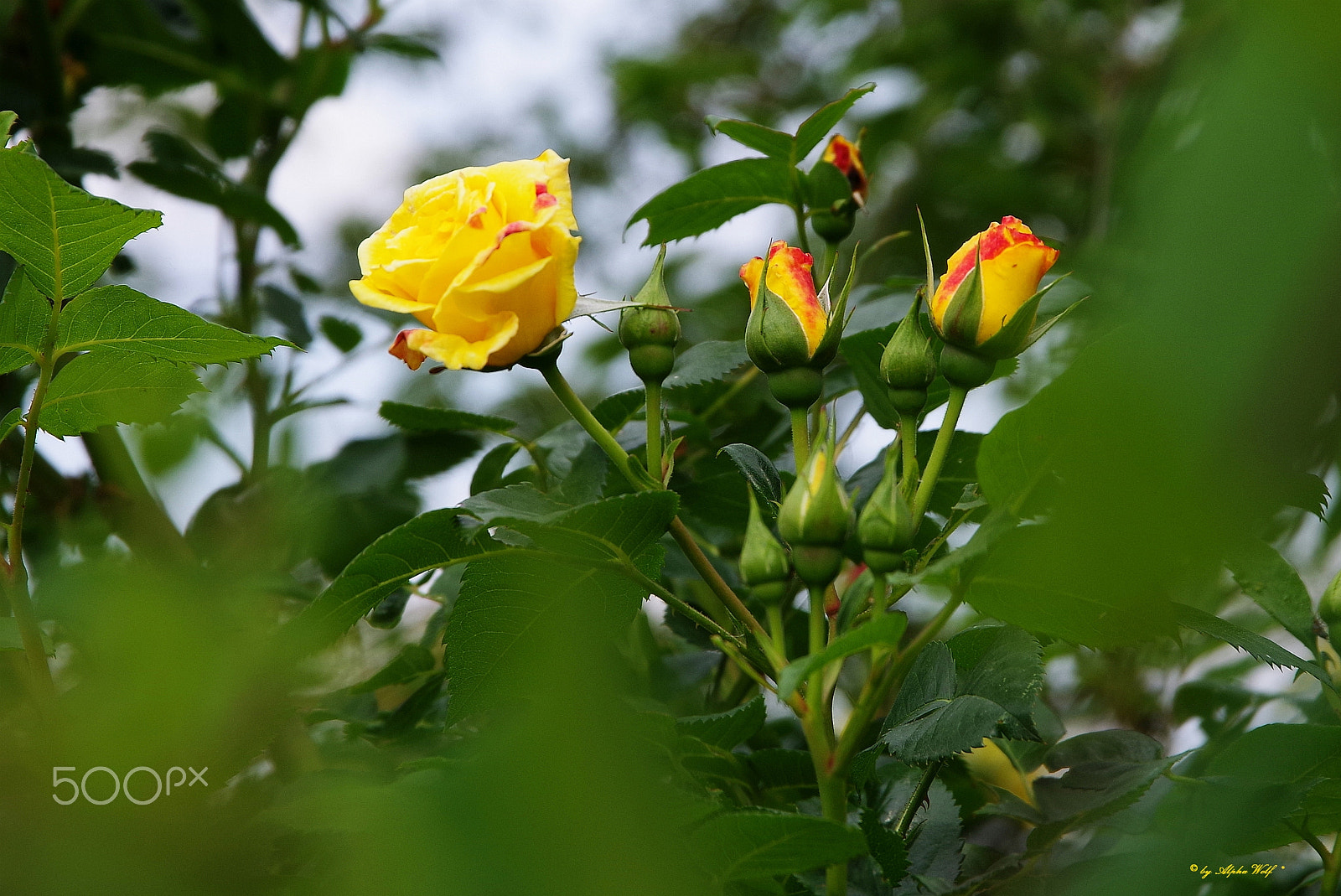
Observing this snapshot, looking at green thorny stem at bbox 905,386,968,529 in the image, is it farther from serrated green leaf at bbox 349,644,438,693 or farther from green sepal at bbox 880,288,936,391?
serrated green leaf at bbox 349,644,438,693

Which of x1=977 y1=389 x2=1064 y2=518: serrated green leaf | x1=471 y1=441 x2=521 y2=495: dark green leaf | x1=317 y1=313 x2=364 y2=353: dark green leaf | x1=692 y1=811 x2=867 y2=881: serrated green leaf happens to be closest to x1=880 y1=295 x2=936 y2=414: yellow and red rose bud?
x1=977 y1=389 x2=1064 y2=518: serrated green leaf

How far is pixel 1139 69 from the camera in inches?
82.9

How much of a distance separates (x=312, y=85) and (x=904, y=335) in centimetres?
97

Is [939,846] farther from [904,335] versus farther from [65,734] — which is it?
[65,734]

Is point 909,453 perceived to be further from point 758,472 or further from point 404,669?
point 404,669

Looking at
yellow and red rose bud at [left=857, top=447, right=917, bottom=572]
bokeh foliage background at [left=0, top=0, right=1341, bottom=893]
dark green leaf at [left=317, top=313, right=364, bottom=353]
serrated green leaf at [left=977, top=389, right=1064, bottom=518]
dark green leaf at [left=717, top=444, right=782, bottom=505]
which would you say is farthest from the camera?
dark green leaf at [left=317, top=313, right=364, bottom=353]

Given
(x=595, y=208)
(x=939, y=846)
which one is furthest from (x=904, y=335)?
(x=595, y=208)

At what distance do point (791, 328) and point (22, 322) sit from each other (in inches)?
15.9

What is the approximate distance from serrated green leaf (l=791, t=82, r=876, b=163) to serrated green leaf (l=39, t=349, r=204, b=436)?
1.33 ft

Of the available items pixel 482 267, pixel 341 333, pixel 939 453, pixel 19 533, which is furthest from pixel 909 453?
pixel 341 333

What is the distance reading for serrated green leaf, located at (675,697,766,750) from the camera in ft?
1.90

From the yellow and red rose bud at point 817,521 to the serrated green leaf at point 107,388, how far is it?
323mm

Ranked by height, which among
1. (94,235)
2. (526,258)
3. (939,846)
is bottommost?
(939,846)

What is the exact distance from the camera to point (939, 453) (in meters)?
0.51
